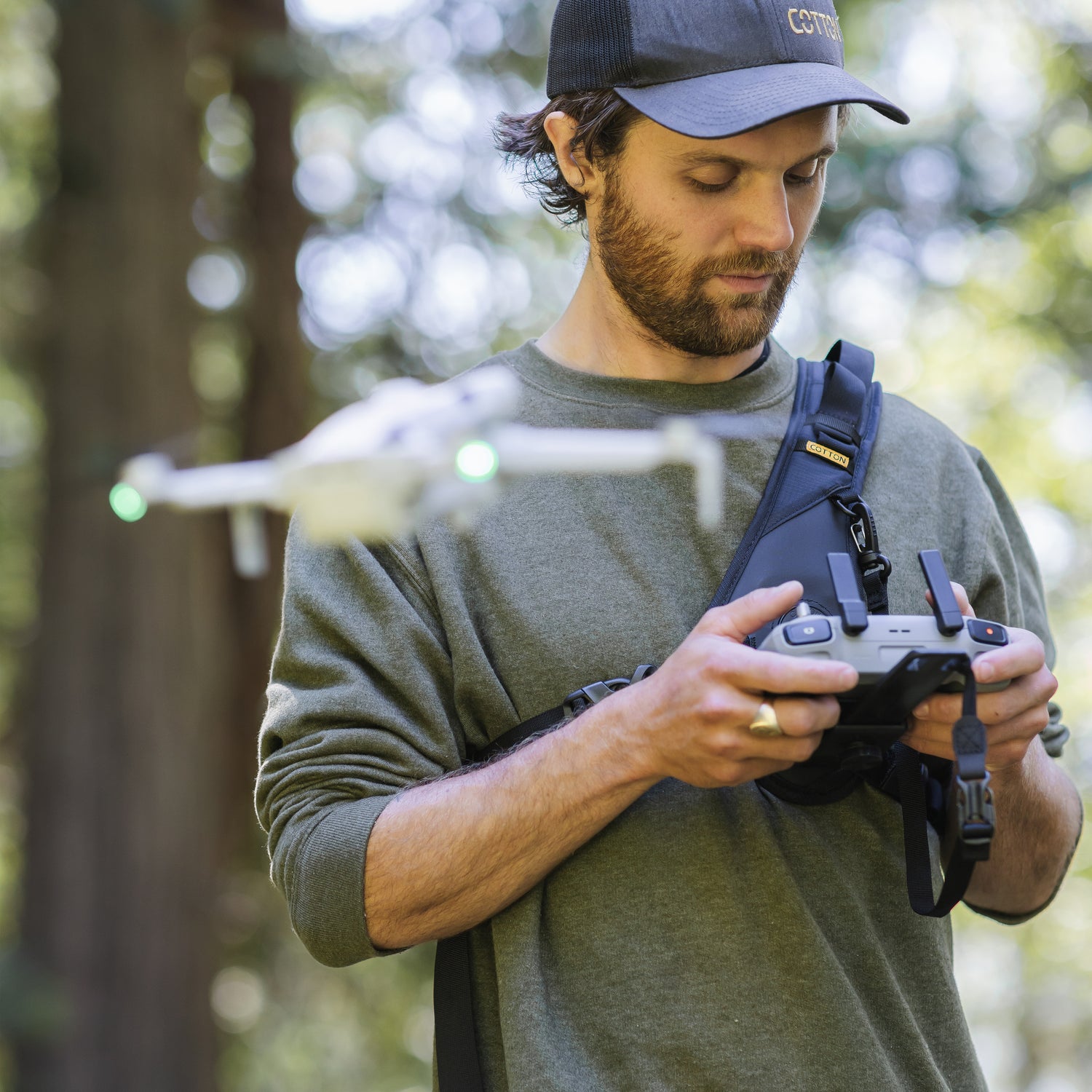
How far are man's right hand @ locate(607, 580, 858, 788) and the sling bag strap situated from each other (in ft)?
0.59

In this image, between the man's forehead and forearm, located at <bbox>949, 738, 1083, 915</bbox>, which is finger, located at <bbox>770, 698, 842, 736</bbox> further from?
the man's forehead

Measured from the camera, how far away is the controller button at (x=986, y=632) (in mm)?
1739

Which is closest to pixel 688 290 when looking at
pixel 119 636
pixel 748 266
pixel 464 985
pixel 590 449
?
pixel 748 266

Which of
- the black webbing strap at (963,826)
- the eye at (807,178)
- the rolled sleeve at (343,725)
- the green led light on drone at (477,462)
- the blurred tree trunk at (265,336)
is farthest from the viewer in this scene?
the blurred tree trunk at (265,336)

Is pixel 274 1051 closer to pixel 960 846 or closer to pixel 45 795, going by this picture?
pixel 45 795

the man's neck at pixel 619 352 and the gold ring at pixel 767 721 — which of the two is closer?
the gold ring at pixel 767 721

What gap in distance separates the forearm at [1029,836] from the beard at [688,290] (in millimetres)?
860

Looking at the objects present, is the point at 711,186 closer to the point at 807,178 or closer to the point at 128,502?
the point at 807,178

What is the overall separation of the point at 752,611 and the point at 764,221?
31.0 inches

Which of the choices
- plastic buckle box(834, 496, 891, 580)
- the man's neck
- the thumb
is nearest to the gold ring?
the thumb

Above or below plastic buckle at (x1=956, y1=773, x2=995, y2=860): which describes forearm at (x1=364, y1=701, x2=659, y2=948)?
below

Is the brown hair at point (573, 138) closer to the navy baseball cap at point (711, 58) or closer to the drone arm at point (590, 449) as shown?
the navy baseball cap at point (711, 58)

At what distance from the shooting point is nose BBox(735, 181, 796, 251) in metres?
2.19

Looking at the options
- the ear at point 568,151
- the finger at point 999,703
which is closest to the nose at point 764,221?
the ear at point 568,151
